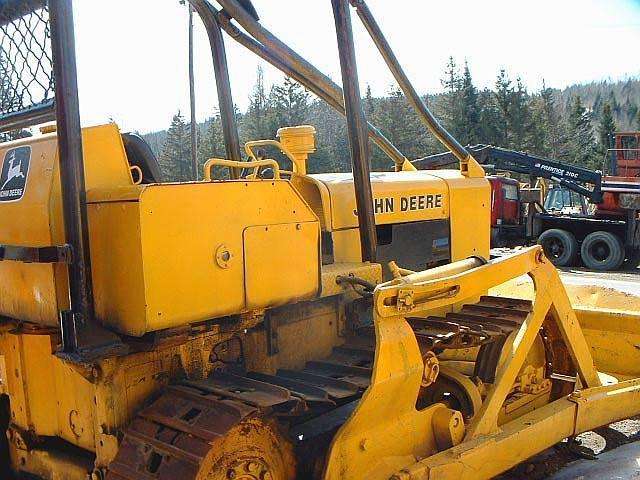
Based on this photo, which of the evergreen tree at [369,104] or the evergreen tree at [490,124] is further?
the evergreen tree at [369,104]

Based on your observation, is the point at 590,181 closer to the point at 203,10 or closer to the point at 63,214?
the point at 203,10

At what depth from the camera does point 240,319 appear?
3.16 m

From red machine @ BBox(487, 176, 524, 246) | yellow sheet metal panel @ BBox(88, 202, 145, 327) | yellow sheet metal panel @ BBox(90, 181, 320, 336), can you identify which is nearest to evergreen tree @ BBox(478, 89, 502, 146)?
red machine @ BBox(487, 176, 524, 246)

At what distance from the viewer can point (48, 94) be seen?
9.70 ft

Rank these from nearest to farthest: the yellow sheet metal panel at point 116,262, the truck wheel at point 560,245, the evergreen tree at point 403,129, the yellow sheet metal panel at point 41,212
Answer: the yellow sheet metal panel at point 116,262 < the yellow sheet metal panel at point 41,212 < the truck wheel at point 560,245 < the evergreen tree at point 403,129

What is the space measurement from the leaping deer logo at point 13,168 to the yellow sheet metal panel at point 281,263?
1.06 metres

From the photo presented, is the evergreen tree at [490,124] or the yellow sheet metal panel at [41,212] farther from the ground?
the evergreen tree at [490,124]

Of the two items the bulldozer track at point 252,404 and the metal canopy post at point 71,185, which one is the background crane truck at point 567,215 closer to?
the bulldozer track at point 252,404

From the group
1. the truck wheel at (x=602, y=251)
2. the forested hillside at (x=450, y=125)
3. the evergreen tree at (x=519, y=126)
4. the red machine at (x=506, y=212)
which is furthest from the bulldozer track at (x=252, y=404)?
the evergreen tree at (x=519, y=126)

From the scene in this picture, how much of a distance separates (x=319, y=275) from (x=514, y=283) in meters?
3.74

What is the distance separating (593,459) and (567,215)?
12811mm

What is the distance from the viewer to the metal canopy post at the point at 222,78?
4.36m

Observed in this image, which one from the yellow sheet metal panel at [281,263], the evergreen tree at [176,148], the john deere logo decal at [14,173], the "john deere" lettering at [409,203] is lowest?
the yellow sheet metal panel at [281,263]

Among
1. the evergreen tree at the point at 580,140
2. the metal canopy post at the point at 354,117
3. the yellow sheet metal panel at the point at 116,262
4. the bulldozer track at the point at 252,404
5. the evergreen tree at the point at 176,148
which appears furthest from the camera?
the evergreen tree at the point at 580,140
